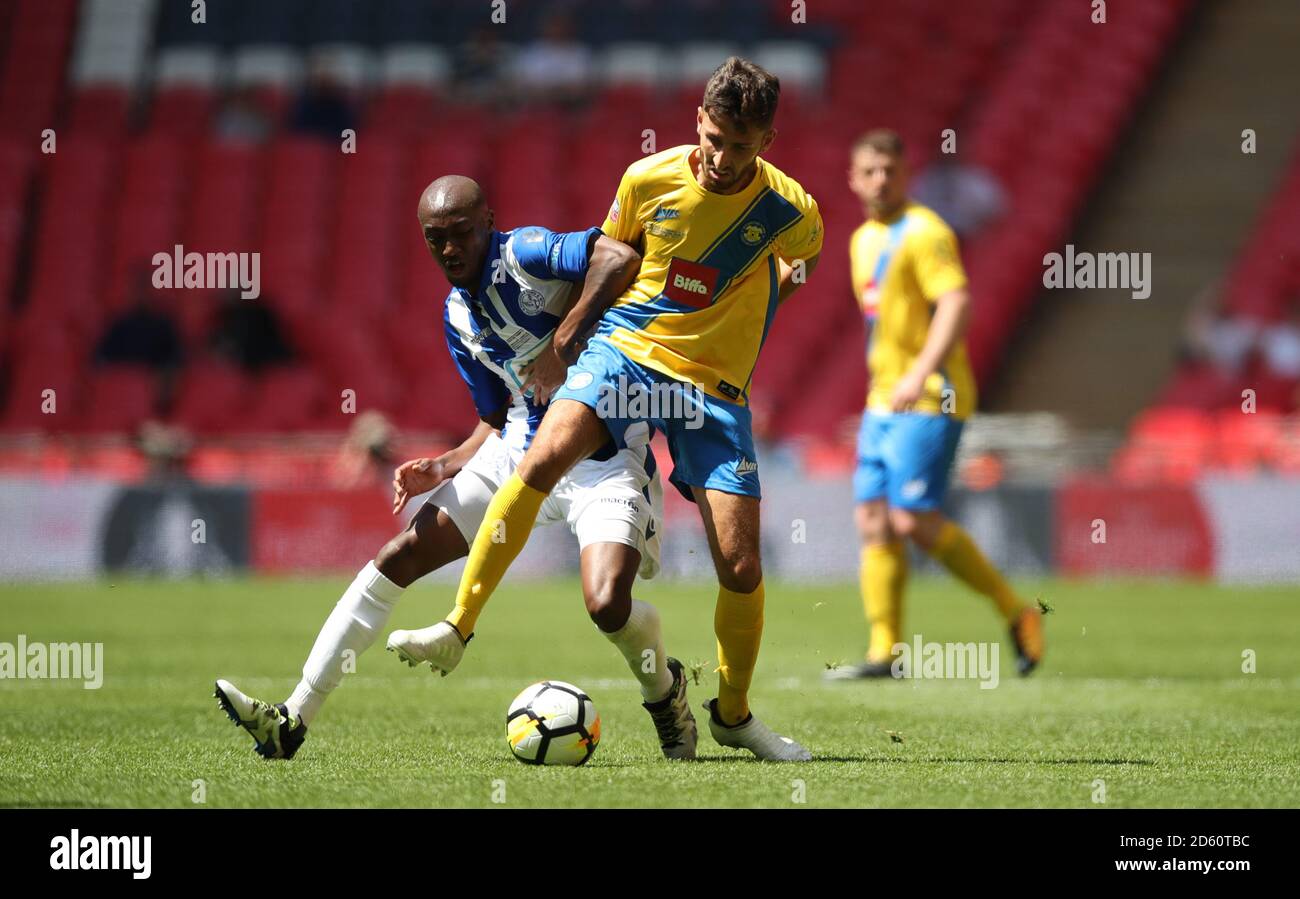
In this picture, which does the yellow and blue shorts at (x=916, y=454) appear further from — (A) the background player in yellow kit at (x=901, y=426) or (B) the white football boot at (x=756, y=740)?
(B) the white football boot at (x=756, y=740)

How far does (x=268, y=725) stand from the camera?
5.83 metres

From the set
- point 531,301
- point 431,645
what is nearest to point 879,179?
point 531,301

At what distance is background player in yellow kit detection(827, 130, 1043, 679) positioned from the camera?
28.8 ft

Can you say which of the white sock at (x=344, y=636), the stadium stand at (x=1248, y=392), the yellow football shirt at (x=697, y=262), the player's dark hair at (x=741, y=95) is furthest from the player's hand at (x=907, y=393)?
the stadium stand at (x=1248, y=392)

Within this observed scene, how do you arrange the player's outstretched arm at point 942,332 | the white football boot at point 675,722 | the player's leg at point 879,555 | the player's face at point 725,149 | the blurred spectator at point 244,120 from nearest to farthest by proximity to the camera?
the player's face at point 725,149 → the white football boot at point 675,722 → the player's outstretched arm at point 942,332 → the player's leg at point 879,555 → the blurred spectator at point 244,120

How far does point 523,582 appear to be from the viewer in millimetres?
15789

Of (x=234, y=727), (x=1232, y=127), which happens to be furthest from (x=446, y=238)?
(x=1232, y=127)

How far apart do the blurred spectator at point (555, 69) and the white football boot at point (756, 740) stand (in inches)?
705

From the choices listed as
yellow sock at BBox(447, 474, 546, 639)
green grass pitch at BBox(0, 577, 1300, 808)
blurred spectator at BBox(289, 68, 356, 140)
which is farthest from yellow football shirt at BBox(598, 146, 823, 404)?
blurred spectator at BBox(289, 68, 356, 140)

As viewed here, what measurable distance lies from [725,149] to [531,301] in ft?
2.75

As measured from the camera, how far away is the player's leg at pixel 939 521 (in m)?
8.79

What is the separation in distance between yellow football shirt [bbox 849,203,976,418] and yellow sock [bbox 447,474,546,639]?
11.7ft
